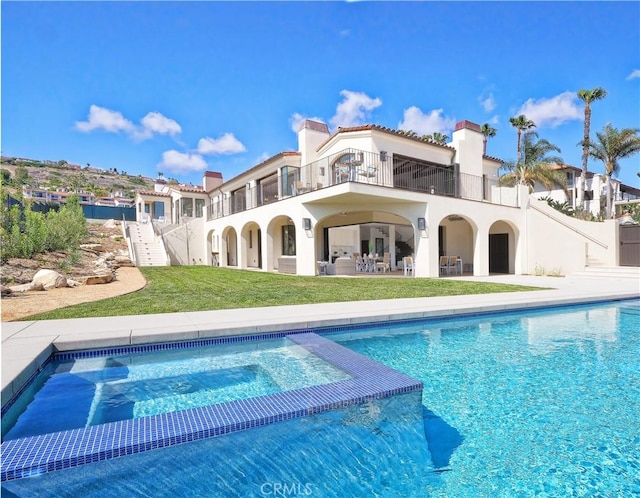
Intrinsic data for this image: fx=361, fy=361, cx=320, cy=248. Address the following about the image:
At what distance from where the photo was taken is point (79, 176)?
121 m

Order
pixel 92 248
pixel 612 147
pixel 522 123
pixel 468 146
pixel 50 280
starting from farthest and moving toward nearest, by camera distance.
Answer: pixel 522 123
pixel 612 147
pixel 92 248
pixel 468 146
pixel 50 280

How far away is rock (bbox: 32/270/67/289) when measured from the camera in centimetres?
1116

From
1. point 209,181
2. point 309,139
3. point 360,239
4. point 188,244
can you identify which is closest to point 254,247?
point 188,244

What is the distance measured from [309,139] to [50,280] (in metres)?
13.9

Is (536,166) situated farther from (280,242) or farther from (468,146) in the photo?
(280,242)

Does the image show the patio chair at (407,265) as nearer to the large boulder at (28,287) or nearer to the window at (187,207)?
the large boulder at (28,287)

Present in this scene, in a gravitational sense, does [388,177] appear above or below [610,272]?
above

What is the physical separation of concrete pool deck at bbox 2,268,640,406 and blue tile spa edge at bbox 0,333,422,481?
1.43 m

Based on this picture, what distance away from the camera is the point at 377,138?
56.6 feet

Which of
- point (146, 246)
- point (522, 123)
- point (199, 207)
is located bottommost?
point (146, 246)

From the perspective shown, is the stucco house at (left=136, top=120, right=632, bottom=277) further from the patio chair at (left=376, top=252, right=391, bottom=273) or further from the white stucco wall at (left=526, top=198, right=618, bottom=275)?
the patio chair at (left=376, top=252, right=391, bottom=273)

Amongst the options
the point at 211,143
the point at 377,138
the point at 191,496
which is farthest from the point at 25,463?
the point at 211,143

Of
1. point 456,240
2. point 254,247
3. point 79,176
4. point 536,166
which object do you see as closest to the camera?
point 456,240

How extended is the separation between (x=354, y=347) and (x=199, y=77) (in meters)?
14.0
